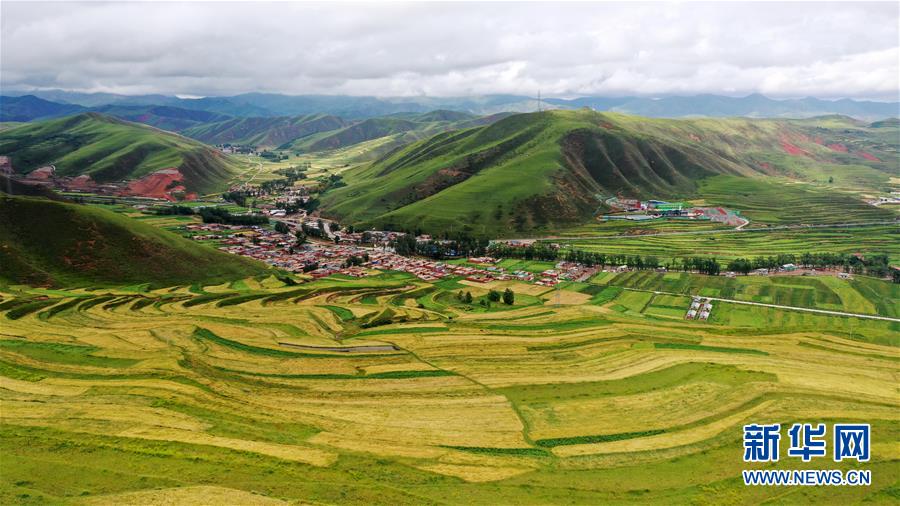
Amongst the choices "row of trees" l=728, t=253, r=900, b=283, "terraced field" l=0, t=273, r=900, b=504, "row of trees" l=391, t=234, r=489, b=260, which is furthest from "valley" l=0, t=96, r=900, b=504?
"row of trees" l=391, t=234, r=489, b=260

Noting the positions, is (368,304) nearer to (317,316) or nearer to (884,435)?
(317,316)

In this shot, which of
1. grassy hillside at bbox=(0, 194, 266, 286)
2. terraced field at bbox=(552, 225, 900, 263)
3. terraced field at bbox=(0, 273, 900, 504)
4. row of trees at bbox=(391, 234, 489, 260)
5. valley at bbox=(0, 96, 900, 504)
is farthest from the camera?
row of trees at bbox=(391, 234, 489, 260)

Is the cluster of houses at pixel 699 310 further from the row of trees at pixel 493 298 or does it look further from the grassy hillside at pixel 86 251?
the grassy hillside at pixel 86 251

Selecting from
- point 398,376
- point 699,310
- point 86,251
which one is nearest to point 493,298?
point 699,310

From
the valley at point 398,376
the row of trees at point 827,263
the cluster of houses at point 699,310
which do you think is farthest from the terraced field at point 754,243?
the cluster of houses at point 699,310

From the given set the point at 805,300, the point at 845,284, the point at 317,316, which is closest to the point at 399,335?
the point at 317,316

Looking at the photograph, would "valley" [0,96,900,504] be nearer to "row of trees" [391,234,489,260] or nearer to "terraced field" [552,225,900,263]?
"terraced field" [552,225,900,263]

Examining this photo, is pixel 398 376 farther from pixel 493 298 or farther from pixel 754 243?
pixel 754 243
